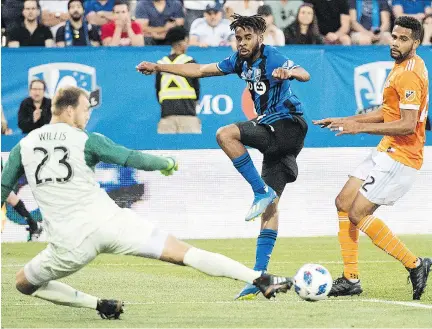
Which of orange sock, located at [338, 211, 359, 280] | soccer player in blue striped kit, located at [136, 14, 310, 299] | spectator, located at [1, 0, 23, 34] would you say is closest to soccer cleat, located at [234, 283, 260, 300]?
soccer player in blue striped kit, located at [136, 14, 310, 299]

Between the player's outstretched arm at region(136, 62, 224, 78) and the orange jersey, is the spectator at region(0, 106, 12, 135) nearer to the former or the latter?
the player's outstretched arm at region(136, 62, 224, 78)

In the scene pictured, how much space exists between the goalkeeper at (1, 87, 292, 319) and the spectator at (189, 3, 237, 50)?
11287 mm

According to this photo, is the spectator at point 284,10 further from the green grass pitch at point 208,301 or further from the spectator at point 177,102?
the green grass pitch at point 208,301

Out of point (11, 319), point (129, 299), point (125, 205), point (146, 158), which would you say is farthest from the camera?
point (125, 205)

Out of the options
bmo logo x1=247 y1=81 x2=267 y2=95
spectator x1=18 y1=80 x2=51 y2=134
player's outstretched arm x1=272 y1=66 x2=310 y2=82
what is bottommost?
spectator x1=18 y1=80 x2=51 y2=134

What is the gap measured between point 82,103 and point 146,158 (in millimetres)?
676

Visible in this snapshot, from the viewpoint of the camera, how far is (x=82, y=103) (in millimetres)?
8031

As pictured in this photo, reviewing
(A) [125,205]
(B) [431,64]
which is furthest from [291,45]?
(A) [125,205]

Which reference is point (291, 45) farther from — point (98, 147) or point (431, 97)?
point (98, 147)

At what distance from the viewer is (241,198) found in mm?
16266

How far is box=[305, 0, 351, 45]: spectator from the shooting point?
1973 centimetres

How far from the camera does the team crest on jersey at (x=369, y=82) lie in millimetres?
18047

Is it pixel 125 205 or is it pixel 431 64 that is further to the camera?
pixel 431 64

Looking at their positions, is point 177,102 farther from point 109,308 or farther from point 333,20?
point 109,308
